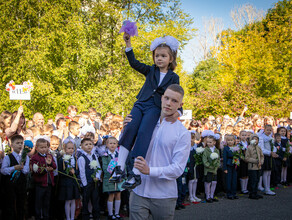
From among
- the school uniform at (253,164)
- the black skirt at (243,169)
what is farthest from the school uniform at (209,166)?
the black skirt at (243,169)

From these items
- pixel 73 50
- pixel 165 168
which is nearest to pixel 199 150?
pixel 165 168

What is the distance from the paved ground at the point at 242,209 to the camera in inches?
288

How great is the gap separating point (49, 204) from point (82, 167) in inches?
39.6

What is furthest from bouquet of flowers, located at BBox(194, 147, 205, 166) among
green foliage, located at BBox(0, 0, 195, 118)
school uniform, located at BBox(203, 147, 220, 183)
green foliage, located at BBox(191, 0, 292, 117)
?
green foliage, located at BBox(191, 0, 292, 117)

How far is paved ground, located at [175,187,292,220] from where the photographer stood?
733 centimetres

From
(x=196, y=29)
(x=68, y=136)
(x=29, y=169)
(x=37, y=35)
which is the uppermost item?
(x=196, y=29)

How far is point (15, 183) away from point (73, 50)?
1011 centimetres

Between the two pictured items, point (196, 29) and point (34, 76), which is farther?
point (196, 29)

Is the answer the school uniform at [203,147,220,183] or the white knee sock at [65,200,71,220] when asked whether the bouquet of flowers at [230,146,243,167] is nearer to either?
the school uniform at [203,147,220,183]

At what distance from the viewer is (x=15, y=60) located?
46.4 ft

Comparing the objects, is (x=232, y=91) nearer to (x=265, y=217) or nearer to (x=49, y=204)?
(x=265, y=217)

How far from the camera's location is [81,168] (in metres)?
6.79

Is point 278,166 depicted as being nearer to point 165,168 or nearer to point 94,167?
point 94,167

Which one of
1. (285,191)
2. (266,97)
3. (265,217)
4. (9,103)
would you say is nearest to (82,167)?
(265,217)
